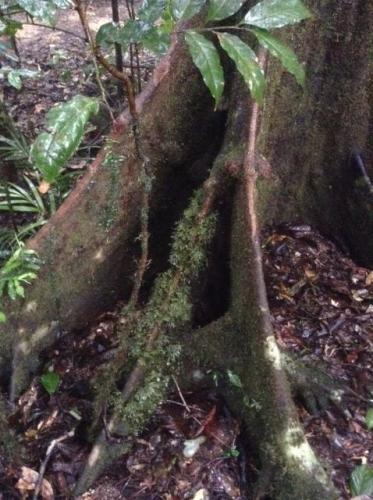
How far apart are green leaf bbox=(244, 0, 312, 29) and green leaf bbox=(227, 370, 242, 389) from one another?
6.21 feet

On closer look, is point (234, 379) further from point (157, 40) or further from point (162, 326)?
point (157, 40)

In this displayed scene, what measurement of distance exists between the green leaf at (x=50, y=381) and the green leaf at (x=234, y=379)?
1.00 metres

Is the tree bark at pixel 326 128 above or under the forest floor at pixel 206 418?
above

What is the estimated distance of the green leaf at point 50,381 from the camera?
3.20 m

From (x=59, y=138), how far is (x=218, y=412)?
1994mm

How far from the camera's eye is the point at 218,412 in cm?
307

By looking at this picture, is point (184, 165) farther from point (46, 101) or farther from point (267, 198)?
point (46, 101)

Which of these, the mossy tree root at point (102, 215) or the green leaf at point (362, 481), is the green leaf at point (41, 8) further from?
the green leaf at point (362, 481)

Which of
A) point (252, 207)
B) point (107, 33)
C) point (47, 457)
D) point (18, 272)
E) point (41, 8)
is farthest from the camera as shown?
point (18, 272)

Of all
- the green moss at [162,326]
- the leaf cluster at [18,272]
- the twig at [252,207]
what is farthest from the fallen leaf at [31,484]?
the twig at [252,207]

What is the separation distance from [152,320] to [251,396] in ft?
2.15

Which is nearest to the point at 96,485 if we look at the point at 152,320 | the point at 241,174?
the point at 152,320

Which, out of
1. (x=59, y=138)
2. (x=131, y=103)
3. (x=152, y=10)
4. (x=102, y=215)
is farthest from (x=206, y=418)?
(x=152, y=10)

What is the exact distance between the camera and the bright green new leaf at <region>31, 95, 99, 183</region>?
61.7 inches
